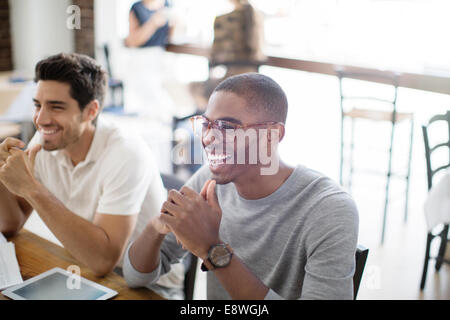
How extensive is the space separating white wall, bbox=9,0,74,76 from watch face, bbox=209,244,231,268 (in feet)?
13.9

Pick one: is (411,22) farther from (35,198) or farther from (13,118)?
(35,198)

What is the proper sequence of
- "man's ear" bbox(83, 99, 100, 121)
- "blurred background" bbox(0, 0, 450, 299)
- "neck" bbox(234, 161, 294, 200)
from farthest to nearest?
"blurred background" bbox(0, 0, 450, 299), "man's ear" bbox(83, 99, 100, 121), "neck" bbox(234, 161, 294, 200)

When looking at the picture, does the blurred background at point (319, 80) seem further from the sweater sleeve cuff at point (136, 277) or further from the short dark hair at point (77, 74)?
the sweater sleeve cuff at point (136, 277)

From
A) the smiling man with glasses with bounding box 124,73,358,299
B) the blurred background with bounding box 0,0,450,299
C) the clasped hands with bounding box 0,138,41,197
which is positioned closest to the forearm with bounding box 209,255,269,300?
the smiling man with glasses with bounding box 124,73,358,299

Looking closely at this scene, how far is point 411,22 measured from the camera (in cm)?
351

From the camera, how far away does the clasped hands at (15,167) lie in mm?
1161

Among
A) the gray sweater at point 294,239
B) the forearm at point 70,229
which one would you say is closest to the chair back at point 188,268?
the gray sweater at point 294,239

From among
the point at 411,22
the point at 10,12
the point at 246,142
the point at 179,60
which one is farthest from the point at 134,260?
the point at 10,12

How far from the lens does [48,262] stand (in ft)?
3.78

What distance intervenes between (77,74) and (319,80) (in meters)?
2.97

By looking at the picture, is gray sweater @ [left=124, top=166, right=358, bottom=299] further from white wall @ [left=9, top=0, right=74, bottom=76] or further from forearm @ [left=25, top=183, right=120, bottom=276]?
white wall @ [left=9, top=0, right=74, bottom=76]

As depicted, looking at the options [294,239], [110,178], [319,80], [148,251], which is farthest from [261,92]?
[319,80]

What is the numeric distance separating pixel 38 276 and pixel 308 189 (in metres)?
0.63

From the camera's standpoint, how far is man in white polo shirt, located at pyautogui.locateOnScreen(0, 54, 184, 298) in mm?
1181
